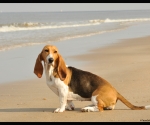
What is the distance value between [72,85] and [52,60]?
61 cm

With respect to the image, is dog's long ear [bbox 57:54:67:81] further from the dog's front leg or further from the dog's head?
the dog's front leg

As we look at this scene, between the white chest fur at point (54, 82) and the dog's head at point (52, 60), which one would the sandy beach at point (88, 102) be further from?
the dog's head at point (52, 60)

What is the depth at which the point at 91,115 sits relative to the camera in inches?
237

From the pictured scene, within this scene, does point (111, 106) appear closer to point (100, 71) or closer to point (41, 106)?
point (41, 106)

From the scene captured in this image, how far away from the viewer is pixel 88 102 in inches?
280

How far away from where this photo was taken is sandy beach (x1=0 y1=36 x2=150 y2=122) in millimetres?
5891

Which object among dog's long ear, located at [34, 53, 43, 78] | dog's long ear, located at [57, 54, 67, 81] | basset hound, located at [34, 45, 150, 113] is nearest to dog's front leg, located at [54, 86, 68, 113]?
basset hound, located at [34, 45, 150, 113]

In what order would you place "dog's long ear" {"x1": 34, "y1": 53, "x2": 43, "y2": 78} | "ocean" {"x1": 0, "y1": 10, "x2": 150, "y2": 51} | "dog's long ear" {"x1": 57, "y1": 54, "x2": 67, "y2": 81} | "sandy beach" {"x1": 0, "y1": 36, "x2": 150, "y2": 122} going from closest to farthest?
"sandy beach" {"x1": 0, "y1": 36, "x2": 150, "y2": 122}
"dog's long ear" {"x1": 57, "y1": 54, "x2": 67, "y2": 81}
"dog's long ear" {"x1": 34, "y1": 53, "x2": 43, "y2": 78}
"ocean" {"x1": 0, "y1": 10, "x2": 150, "y2": 51}

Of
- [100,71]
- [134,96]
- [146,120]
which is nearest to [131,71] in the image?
[100,71]

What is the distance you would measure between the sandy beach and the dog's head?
639 mm

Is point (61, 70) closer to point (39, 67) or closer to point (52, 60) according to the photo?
point (52, 60)

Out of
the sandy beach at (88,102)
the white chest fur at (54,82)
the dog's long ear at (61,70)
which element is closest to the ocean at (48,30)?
the sandy beach at (88,102)

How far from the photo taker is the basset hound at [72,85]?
20.0ft

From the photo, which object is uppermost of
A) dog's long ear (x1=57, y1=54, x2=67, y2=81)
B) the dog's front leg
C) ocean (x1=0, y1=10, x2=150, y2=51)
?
dog's long ear (x1=57, y1=54, x2=67, y2=81)
